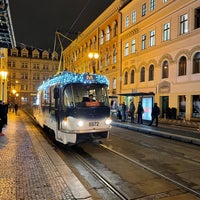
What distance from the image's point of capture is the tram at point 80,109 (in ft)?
32.5

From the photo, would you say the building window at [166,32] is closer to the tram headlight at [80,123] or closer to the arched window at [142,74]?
the arched window at [142,74]

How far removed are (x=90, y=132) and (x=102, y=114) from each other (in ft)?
2.92

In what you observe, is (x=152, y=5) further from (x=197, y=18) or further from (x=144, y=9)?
(x=197, y=18)

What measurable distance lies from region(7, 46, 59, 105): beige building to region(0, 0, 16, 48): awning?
218 feet

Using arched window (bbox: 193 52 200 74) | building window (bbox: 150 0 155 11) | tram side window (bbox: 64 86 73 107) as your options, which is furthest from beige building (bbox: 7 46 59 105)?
tram side window (bbox: 64 86 73 107)

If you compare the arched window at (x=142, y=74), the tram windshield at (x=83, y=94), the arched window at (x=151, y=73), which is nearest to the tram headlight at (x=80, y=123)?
the tram windshield at (x=83, y=94)

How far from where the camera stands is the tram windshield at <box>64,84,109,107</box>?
33.4 ft

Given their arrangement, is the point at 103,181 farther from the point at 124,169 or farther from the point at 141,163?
the point at 141,163

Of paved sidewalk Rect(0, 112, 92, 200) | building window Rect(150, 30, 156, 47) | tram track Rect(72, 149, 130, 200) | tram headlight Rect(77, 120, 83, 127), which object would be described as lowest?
tram track Rect(72, 149, 130, 200)

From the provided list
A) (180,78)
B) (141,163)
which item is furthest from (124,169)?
(180,78)

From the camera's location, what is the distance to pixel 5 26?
12.2 m

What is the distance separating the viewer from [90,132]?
1012cm

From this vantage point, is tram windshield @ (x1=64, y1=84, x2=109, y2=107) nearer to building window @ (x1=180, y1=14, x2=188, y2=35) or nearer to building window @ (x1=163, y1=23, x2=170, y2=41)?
building window @ (x1=180, y1=14, x2=188, y2=35)

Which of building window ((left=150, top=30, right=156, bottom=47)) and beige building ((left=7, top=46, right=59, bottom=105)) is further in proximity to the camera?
beige building ((left=7, top=46, right=59, bottom=105))
